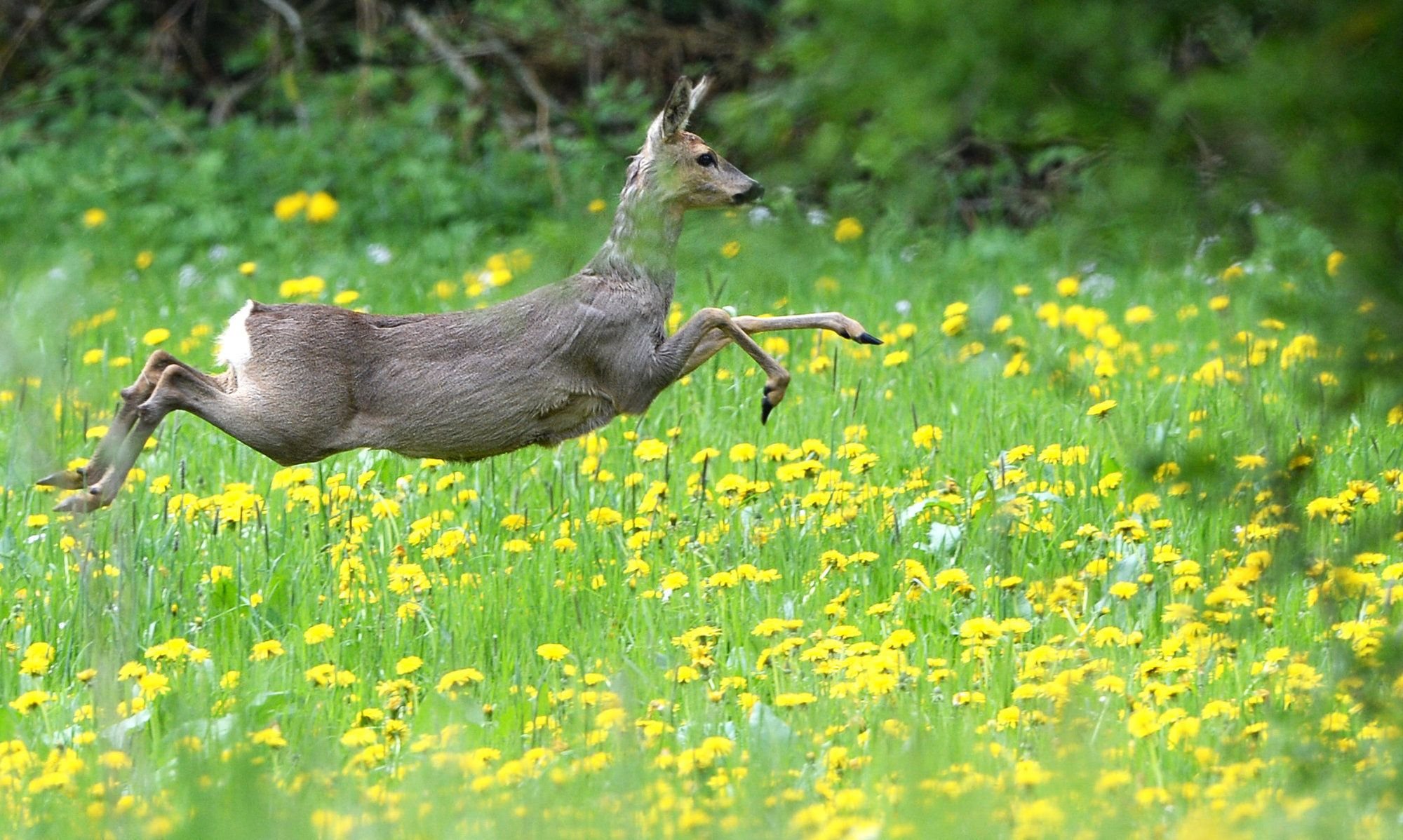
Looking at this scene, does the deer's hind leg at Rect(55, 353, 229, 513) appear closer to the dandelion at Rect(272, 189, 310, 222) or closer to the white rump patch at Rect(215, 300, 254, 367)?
the white rump patch at Rect(215, 300, 254, 367)

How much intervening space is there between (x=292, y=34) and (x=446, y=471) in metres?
8.23

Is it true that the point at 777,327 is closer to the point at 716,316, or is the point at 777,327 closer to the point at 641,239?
the point at 716,316

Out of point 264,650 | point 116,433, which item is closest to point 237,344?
point 116,433

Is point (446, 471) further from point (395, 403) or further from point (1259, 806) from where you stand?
point (1259, 806)

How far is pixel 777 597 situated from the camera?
4.82 meters

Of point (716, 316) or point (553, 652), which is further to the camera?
point (716, 316)

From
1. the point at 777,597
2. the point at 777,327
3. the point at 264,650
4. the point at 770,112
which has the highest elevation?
the point at 770,112

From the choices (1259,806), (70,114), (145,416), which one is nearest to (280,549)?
(145,416)

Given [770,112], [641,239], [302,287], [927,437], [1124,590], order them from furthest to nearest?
[302,287] → [927,437] → [1124,590] → [641,239] → [770,112]

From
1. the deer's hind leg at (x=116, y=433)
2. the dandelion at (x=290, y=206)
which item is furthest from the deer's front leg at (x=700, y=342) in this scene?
the dandelion at (x=290, y=206)

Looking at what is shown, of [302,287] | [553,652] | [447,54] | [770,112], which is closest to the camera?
[770,112]

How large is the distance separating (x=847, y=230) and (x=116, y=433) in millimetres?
2982

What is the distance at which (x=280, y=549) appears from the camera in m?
5.40

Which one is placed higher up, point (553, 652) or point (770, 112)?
point (770, 112)
